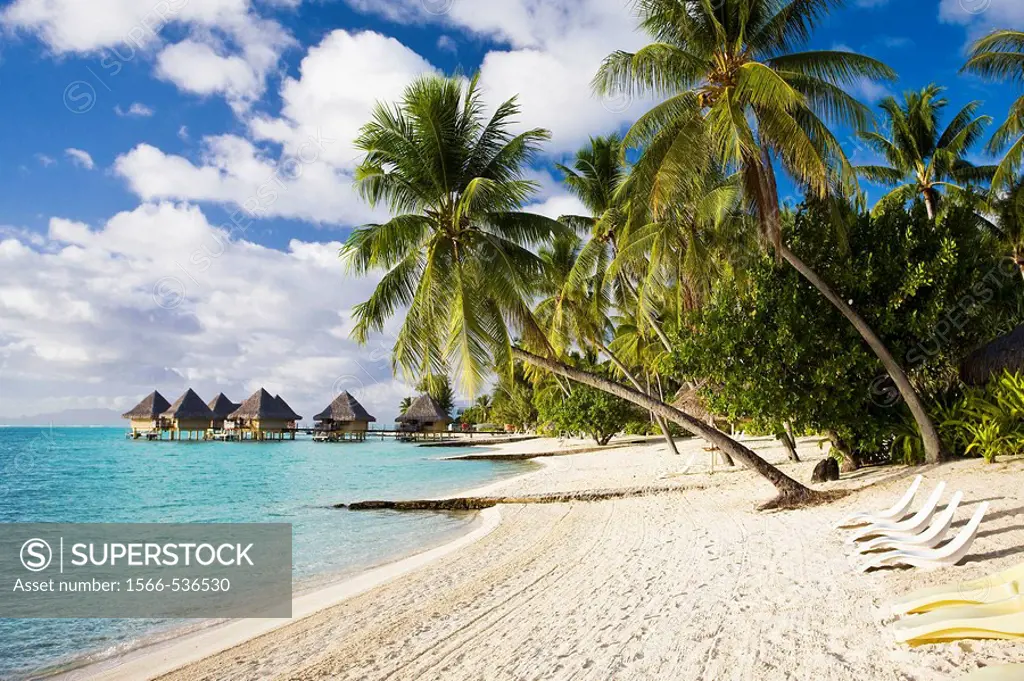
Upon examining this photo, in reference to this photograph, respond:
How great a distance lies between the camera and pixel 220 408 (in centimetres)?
6156

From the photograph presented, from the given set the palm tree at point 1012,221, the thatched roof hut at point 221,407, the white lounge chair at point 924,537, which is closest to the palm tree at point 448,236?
the white lounge chair at point 924,537

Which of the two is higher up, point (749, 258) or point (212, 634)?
point (749, 258)

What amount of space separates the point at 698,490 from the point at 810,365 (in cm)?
378

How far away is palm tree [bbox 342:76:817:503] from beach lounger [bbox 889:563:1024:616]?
19.4 ft

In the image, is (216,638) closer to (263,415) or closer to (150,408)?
(263,415)

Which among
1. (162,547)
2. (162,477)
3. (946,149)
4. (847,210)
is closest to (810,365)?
(847,210)

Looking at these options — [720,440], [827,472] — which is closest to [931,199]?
[827,472]

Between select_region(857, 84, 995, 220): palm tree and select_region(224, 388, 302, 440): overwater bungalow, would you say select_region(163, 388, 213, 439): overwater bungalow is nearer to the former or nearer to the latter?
select_region(224, 388, 302, 440): overwater bungalow

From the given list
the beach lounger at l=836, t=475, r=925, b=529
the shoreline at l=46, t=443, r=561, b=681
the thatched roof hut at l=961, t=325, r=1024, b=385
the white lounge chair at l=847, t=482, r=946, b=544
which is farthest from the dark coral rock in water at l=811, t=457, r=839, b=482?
the shoreline at l=46, t=443, r=561, b=681

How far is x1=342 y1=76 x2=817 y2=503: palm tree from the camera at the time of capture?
10.2 m

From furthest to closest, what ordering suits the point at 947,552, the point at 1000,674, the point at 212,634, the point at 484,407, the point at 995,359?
the point at 484,407, the point at 995,359, the point at 212,634, the point at 947,552, the point at 1000,674

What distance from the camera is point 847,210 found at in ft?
34.2

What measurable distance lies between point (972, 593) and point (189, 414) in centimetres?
6459

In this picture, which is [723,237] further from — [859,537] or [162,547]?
[162,547]
